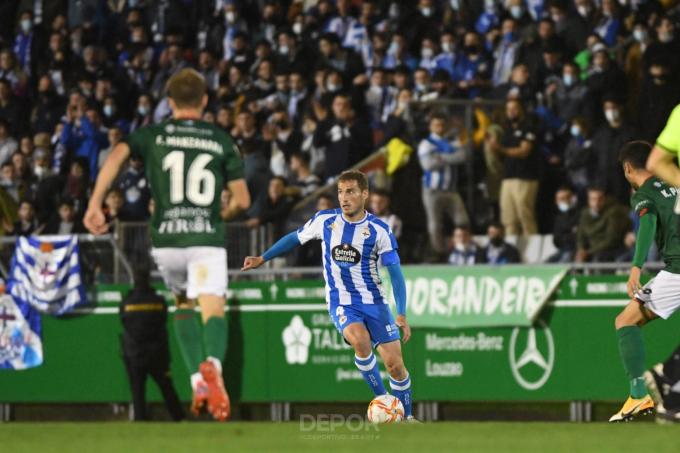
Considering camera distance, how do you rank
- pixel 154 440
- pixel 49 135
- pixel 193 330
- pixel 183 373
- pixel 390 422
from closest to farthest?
pixel 154 440 → pixel 193 330 → pixel 390 422 → pixel 183 373 → pixel 49 135

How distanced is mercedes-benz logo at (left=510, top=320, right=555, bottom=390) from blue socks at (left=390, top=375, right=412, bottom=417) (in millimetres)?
3723

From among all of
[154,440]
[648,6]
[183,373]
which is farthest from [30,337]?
[154,440]

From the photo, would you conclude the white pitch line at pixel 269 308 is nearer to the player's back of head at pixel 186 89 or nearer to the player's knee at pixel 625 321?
the player's knee at pixel 625 321

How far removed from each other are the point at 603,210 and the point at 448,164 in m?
2.58

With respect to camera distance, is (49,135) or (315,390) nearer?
(315,390)

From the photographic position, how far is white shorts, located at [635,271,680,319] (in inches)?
508

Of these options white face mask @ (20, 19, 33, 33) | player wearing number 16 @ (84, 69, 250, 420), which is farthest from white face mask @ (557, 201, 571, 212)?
white face mask @ (20, 19, 33, 33)

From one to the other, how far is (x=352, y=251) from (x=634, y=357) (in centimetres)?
250

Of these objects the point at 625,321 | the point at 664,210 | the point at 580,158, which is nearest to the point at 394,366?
the point at 625,321

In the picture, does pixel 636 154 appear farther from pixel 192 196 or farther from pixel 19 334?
pixel 19 334

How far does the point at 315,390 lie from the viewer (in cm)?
1819

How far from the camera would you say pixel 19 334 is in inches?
772

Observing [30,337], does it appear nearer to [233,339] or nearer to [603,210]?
[233,339]

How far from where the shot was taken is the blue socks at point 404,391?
13.6 m
